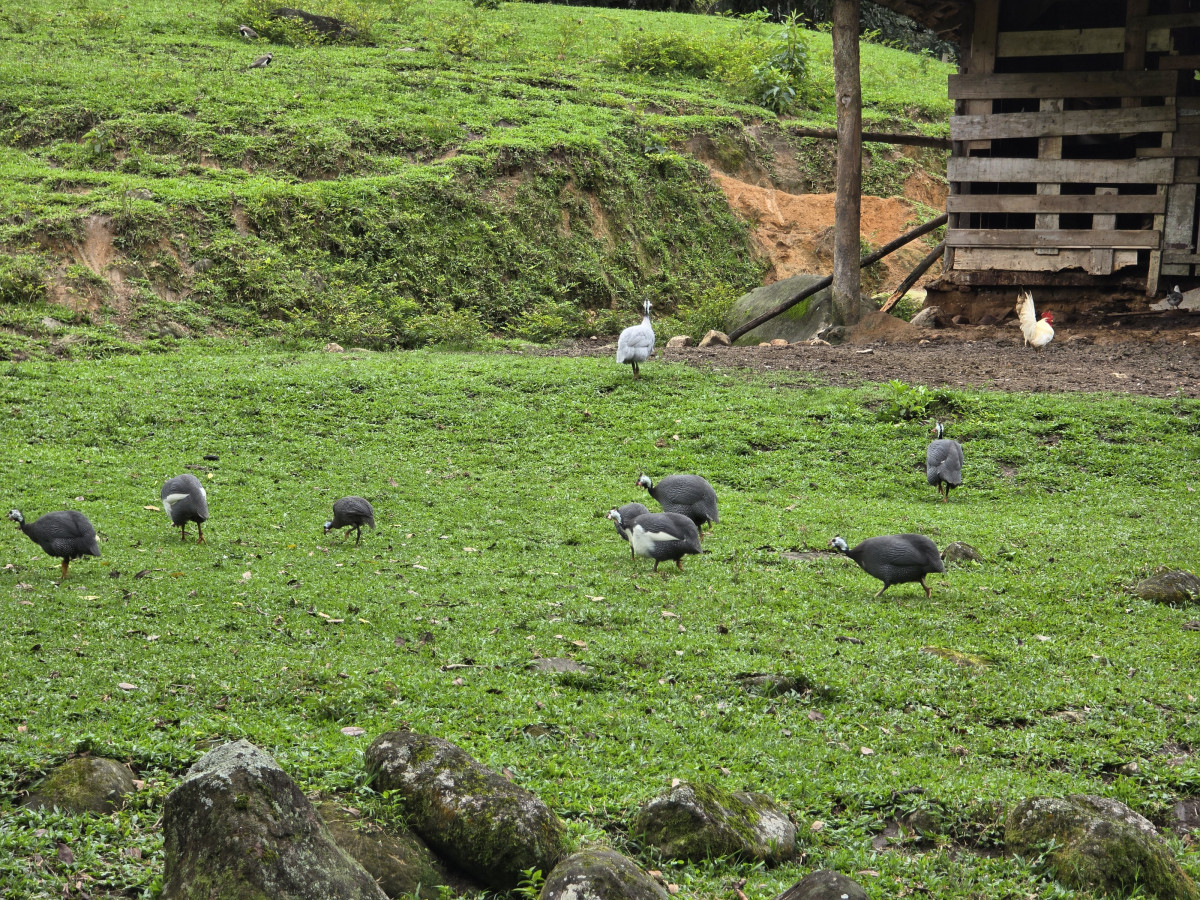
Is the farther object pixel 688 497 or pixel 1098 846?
pixel 688 497

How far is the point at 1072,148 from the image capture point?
66.0ft

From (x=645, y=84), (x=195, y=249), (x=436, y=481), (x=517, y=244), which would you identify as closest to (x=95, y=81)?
(x=195, y=249)

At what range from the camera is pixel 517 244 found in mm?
24453

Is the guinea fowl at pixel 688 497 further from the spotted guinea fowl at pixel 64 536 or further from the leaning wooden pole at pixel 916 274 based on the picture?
the leaning wooden pole at pixel 916 274

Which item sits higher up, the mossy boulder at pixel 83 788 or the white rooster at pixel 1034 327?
the white rooster at pixel 1034 327

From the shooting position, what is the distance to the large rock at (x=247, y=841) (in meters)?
3.80

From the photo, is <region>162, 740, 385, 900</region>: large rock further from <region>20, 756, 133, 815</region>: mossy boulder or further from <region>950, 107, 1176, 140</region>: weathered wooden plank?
<region>950, 107, 1176, 140</region>: weathered wooden plank

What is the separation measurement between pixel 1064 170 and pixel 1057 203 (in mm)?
606

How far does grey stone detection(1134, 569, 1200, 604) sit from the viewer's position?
8.58 meters

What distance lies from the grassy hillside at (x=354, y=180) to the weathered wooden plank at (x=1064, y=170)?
239 inches

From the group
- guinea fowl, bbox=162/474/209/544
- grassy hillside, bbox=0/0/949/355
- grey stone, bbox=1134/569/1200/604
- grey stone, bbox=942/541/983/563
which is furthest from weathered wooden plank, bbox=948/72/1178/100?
guinea fowl, bbox=162/474/209/544

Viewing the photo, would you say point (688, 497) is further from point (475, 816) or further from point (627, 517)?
point (475, 816)

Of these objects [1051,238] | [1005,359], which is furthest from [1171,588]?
[1051,238]

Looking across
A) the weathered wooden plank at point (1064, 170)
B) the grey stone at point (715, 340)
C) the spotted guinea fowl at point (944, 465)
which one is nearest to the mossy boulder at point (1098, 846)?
the spotted guinea fowl at point (944, 465)
